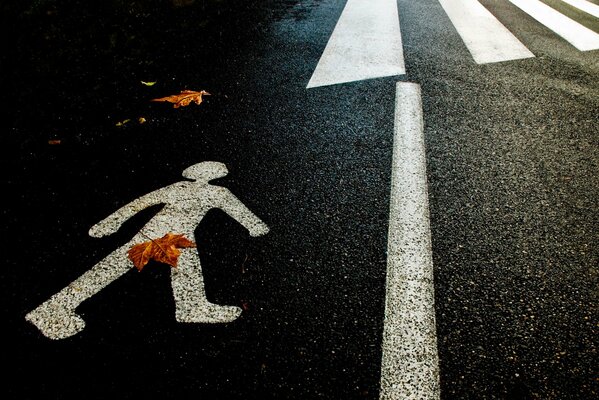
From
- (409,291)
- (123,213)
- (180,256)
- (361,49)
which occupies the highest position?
(361,49)

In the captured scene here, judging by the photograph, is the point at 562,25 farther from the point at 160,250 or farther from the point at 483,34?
the point at 160,250

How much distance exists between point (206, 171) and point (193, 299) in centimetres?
88

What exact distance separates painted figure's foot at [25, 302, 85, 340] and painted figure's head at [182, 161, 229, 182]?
3.05 ft

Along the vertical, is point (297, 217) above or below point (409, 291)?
above

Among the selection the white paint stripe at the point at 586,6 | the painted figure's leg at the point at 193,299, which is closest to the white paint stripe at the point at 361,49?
the painted figure's leg at the point at 193,299

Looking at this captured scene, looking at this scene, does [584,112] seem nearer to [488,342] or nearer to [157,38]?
[488,342]

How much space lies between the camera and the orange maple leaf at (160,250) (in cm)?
173

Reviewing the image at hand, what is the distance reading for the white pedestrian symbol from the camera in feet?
4.94

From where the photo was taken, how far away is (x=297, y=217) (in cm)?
194

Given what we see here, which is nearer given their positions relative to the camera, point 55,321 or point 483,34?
point 55,321

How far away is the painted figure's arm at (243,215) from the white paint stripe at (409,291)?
25.0 inches

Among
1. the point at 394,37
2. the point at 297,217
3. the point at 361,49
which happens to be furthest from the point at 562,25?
the point at 297,217

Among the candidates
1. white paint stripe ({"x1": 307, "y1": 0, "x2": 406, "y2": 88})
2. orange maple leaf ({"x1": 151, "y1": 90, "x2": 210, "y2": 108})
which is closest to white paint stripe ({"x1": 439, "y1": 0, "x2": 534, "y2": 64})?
white paint stripe ({"x1": 307, "y1": 0, "x2": 406, "y2": 88})

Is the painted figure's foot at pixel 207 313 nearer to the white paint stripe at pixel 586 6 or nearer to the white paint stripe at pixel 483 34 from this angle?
the white paint stripe at pixel 483 34
